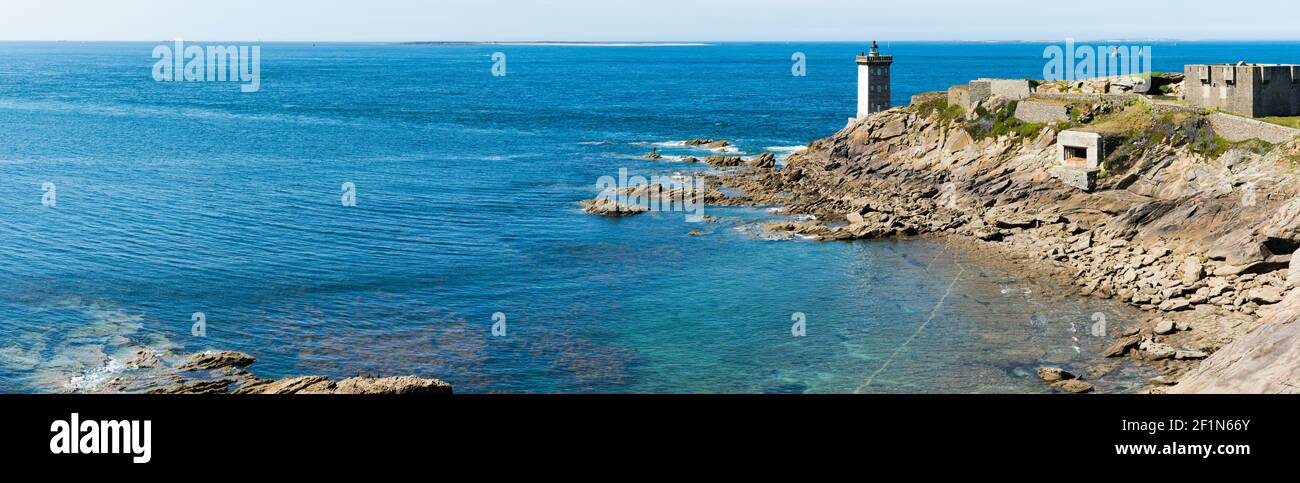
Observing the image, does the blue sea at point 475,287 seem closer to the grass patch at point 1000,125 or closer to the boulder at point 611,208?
the boulder at point 611,208

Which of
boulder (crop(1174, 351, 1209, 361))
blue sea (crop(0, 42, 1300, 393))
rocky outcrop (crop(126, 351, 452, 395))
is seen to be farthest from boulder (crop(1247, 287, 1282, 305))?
rocky outcrop (crop(126, 351, 452, 395))

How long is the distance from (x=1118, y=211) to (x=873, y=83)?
38483mm

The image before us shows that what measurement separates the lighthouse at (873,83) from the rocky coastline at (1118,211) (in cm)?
893

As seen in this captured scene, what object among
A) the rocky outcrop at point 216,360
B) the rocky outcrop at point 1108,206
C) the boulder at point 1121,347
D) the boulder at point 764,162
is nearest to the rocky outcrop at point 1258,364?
the rocky outcrop at point 1108,206

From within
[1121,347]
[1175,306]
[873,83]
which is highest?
[873,83]

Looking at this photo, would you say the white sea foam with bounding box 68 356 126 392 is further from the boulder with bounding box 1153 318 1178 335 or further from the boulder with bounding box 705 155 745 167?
the boulder with bounding box 705 155 745 167

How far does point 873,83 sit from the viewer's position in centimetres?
9494

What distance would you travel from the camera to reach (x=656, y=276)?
5581 centimetres

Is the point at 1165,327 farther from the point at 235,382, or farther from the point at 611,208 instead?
the point at 611,208

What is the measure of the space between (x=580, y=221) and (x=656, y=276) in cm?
1549

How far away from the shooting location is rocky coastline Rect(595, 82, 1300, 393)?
41.3 m

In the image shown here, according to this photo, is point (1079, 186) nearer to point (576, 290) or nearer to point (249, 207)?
point (576, 290)

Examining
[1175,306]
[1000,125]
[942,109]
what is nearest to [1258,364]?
[1175,306]

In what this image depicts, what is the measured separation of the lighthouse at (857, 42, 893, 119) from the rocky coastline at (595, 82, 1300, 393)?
29.3 ft
